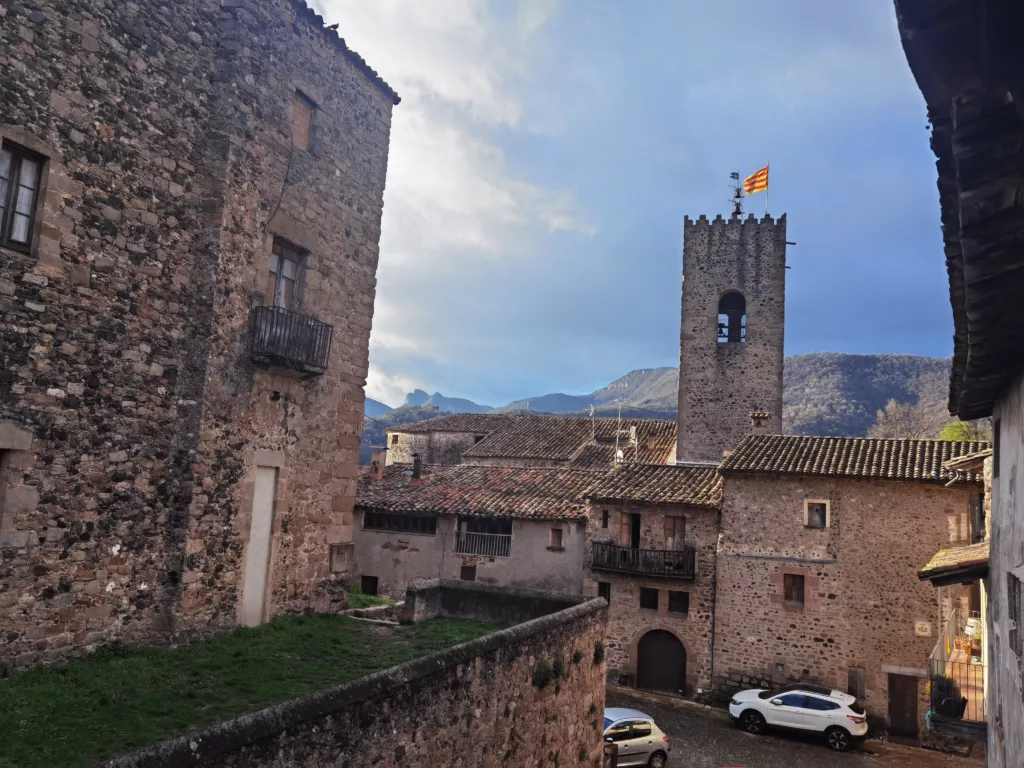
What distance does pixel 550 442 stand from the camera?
39.6 m

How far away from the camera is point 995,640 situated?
28.9 feet

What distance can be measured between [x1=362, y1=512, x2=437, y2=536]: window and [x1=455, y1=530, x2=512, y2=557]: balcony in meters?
1.16

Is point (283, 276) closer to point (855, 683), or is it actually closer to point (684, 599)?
point (684, 599)

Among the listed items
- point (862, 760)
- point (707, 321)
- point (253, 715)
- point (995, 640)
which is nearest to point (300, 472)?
point (253, 715)

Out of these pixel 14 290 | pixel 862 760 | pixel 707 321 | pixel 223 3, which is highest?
pixel 707 321

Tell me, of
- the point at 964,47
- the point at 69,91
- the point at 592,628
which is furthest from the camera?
the point at 592,628

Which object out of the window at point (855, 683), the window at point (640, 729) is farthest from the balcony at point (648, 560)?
the window at point (640, 729)

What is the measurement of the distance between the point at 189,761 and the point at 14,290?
4.67 m

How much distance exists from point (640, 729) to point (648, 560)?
8365mm

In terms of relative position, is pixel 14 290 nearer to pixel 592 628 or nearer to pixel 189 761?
pixel 189 761

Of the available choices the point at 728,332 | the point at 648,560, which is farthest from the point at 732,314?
the point at 648,560

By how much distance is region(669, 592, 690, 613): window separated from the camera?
78.8 ft

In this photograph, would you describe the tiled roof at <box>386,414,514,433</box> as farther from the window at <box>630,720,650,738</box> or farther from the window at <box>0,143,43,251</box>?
the window at <box>0,143,43,251</box>

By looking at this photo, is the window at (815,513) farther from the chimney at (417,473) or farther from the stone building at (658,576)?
the chimney at (417,473)
